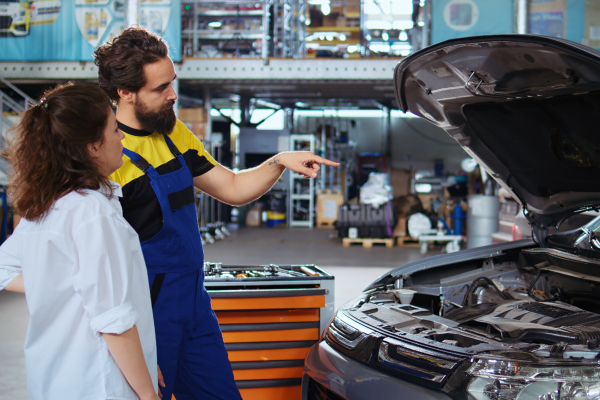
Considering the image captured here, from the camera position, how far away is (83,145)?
3.42 ft

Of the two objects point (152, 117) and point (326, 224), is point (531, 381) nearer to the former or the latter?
point (152, 117)

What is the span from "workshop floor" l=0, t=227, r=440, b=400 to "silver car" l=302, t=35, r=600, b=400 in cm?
214

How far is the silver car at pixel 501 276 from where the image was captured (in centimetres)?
140

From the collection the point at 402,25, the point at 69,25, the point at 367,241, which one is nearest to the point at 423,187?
the point at 402,25

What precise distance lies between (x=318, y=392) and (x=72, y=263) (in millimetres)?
1035

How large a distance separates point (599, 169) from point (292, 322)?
146 centimetres

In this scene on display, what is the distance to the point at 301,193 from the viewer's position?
37.7ft

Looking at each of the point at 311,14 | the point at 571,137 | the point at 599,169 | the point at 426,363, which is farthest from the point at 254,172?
the point at 311,14

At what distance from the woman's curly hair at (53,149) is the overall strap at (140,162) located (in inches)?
20.5

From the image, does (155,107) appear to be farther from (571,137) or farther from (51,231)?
(571,137)

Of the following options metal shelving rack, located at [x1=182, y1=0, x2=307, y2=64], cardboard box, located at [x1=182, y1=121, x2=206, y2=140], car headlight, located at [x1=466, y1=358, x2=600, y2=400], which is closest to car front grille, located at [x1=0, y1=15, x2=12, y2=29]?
metal shelving rack, located at [x1=182, y1=0, x2=307, y2=64]

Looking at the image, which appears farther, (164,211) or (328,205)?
(328,205)

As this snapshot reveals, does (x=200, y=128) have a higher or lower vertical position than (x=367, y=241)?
higher

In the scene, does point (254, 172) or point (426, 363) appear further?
point (254, 172)
